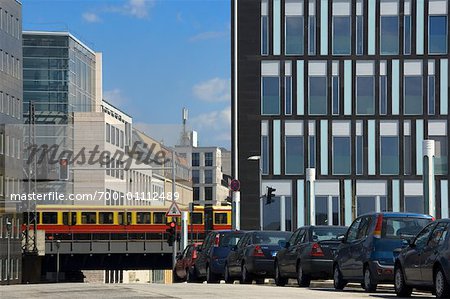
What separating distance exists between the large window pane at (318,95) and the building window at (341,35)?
1.95 meters

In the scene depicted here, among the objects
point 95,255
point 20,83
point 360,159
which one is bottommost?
point 95,255

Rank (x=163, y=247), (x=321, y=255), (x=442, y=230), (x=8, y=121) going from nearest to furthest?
(x=442, y=230)
(x=321, y=255)
(x=8, y=121)
(x=163, y=247)

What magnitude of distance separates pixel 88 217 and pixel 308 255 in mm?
58758

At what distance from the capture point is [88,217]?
8631 centimetres

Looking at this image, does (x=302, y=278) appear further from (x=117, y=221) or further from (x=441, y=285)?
(x=117, y=221)

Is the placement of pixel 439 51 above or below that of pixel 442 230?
above

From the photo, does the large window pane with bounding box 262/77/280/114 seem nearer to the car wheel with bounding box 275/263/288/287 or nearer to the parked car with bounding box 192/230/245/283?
the parked car with bounding box 192/230/245/283

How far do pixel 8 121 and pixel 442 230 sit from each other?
63937 millimetres

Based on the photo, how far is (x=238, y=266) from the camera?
33469mm

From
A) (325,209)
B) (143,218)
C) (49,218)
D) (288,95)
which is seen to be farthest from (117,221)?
(325,209)

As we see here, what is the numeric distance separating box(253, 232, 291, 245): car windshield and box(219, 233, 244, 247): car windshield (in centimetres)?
274

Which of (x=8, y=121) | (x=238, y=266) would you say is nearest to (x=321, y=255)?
(x=238, y=266)

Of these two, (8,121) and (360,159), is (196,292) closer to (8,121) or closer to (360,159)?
(360,159)

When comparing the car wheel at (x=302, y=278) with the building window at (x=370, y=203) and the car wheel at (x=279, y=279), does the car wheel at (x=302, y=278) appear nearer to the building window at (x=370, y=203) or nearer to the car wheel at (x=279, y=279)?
the car wheel at (x=279, y=279)
